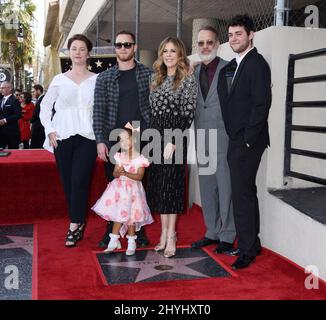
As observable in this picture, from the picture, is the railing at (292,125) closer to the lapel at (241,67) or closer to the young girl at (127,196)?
the lapel at (241,67)

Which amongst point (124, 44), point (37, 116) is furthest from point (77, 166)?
point (37, 116)

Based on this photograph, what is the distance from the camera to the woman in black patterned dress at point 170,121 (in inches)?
134

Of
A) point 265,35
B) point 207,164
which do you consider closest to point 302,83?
point 265,35

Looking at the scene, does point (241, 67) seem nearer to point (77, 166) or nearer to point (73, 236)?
point (77, 166)

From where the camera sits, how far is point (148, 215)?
12.5 feet

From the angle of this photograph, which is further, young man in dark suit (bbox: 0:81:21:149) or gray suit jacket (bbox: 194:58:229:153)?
young man in dark suit (bbox: 0:81:21:149)

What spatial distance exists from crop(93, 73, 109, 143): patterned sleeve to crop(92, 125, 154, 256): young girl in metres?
0.18

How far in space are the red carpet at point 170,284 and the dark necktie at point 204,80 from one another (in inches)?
51.4

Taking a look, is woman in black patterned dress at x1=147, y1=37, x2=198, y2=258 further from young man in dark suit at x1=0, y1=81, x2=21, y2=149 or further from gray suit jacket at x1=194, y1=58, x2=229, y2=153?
young man in dark suit at x1=0, y1=81, x2=21, y2=149

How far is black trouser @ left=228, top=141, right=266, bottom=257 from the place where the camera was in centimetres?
334

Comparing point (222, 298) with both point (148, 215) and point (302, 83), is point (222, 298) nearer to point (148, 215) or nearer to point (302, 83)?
point (148, 215)

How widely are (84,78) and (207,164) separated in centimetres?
127

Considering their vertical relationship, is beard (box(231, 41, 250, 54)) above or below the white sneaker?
above

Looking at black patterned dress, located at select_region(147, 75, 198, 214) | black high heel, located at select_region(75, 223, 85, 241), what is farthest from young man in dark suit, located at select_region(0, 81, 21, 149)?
black patterned dress, located at select_region(147, 75, 198, 214)
